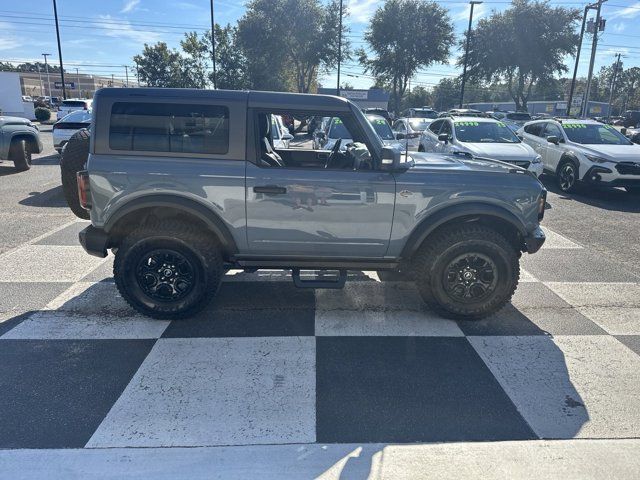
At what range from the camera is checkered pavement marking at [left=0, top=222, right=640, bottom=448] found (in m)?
2.77

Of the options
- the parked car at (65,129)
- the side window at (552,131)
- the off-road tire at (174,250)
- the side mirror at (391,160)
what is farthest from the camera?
the parked car at (65,129)

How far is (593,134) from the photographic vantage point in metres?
11.0

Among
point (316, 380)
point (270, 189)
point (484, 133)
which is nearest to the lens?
point (316, 380)

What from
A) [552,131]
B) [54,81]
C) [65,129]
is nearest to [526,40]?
[552,131]

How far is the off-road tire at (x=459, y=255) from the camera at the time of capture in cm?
399

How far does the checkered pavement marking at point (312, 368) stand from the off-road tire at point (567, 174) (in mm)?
5981

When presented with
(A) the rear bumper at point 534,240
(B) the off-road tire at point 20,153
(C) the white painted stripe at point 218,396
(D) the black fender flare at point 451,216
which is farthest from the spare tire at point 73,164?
(B) the off-road tire at point 20,153

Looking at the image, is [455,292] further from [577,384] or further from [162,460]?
[162,460]

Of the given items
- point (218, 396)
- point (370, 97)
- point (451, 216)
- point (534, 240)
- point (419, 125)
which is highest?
point (370, 97)

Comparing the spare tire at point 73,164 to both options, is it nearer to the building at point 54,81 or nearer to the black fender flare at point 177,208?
the black fender flare at point 177,208

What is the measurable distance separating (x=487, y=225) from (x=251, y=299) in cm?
236

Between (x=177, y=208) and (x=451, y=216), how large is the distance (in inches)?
90.8

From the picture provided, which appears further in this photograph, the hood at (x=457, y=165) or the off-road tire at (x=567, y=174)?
the off-road tire at (x=567, y=174)

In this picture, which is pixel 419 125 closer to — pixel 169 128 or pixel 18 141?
pixel 18 141
